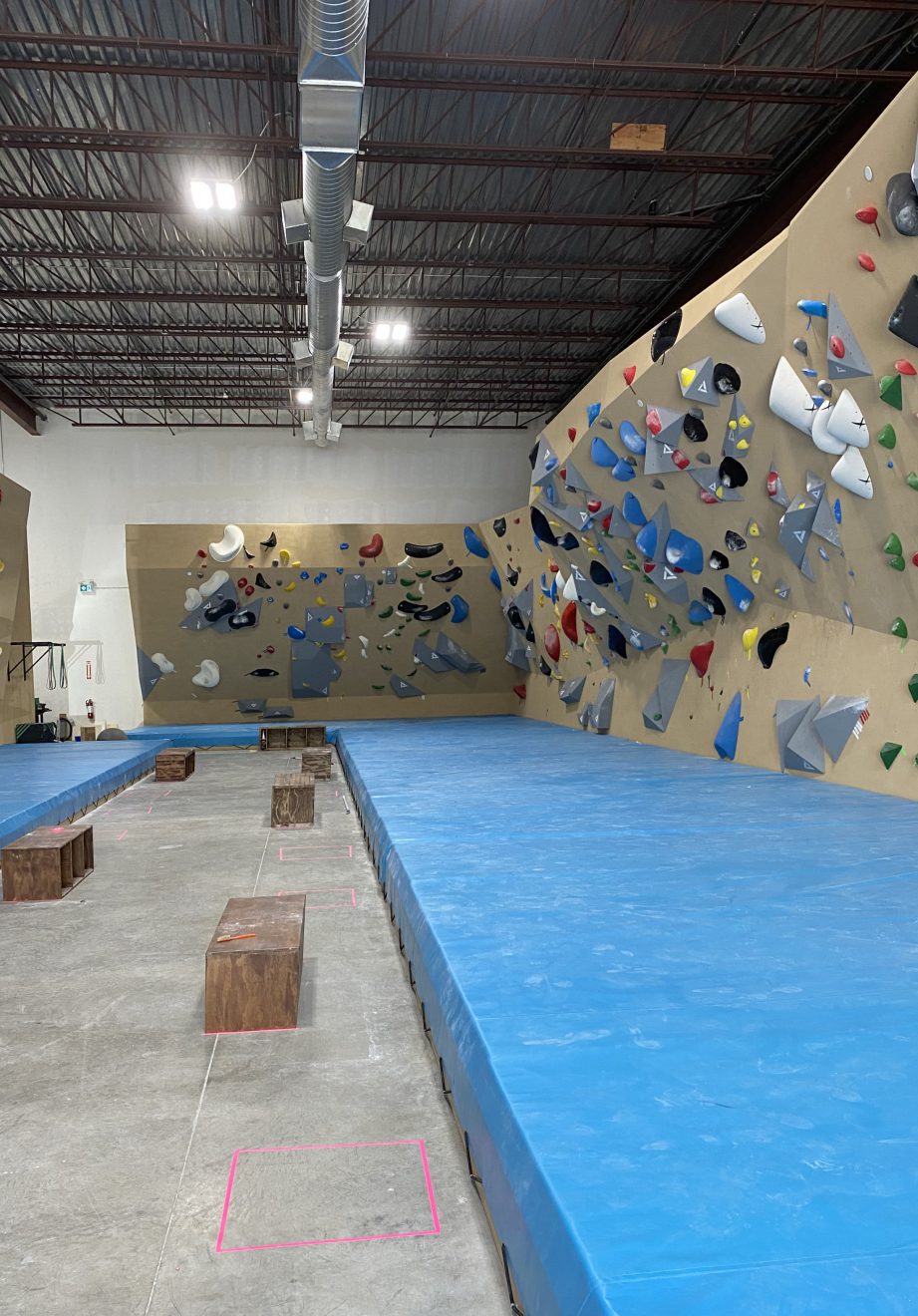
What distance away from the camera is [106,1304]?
1949 mm

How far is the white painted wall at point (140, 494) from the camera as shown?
17781mm

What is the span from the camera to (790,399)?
19.2 ft

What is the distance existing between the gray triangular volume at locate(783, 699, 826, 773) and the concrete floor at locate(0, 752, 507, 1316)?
11.7 feet

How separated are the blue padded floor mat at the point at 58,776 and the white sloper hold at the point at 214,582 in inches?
102

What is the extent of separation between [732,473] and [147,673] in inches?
408

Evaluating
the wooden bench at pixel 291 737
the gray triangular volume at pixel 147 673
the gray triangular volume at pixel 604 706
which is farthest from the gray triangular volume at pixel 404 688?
the gray triangular volume at pixel 604 706

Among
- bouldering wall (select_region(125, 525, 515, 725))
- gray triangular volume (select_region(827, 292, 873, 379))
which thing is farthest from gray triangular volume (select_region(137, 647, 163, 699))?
gray triangular volume (select_region(827, 292, 873, 379))

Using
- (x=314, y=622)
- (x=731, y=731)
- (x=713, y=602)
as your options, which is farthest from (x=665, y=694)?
(x=314, y=622)

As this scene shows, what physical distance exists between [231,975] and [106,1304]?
1529 mm

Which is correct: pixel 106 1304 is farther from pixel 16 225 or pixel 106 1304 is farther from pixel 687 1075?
pixel 16 225

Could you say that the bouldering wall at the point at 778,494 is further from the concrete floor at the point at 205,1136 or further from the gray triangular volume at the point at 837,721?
the concrete floor at the point at 205,1136

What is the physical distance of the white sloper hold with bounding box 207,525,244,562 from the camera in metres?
13.9

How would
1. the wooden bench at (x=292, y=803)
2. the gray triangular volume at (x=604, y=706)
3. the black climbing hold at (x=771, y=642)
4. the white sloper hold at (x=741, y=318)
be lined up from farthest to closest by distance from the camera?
the gray triangular volume at (x=604, y=706) → the wooden bench at (x=292, y=803) → the black climbing hold at (x=771, y=642) → the white sloper hold at (x=741, y=318)

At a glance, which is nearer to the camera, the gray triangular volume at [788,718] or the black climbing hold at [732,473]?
the black climbing hold at [732,473]
